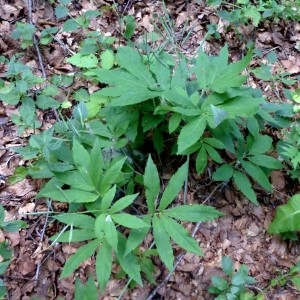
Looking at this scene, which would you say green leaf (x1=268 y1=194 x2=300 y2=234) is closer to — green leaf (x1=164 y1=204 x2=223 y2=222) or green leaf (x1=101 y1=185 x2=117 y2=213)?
green leaf (x1=164 y1=204 x2=223 y2=222)

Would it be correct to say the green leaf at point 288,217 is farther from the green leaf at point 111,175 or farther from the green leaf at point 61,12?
the green leaf at point 61,12

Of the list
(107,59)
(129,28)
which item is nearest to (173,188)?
(107,59)

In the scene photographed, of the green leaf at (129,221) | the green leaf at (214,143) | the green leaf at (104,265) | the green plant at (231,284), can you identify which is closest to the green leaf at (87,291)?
the green leaf at (104,265)

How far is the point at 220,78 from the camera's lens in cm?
253

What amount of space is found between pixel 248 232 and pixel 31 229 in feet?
5.27

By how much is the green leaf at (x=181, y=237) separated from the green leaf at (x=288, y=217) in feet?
3.15

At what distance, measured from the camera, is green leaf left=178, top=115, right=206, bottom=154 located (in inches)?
90.8

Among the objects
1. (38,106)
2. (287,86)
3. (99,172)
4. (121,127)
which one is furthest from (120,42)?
(99,172)

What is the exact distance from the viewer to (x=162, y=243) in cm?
220

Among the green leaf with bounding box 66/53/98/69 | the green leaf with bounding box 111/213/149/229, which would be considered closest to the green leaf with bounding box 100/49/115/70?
the green leaf with bounding box 66/53/98/69

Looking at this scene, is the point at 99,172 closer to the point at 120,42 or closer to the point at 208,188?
the point at 208,188

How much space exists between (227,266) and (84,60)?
6.82 ft

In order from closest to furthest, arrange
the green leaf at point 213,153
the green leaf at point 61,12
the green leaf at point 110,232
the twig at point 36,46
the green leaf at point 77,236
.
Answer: the green leaf at point 110,232
the green leaf at point 77,236
the green leaf at point 213,153
the twig at point 36,46
the green leaf at point 61,12

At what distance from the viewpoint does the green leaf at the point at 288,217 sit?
2.83m
